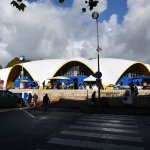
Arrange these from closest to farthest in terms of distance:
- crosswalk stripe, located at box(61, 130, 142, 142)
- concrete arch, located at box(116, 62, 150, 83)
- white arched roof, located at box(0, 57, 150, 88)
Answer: crosswalk stripe, located at box(61, 130, 142, 142) < white arched roof, located at box(0, 57, 150, 88) < concrete arch, located at box(116, 62, 150, 83)

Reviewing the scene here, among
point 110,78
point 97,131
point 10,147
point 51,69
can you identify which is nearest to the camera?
point 10,147

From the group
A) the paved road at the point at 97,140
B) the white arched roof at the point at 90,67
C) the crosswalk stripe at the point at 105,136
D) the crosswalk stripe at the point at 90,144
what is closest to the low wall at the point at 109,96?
the paved road at the point at 97,140

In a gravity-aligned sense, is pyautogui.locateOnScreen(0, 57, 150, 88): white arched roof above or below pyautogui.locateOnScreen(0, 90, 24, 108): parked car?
above

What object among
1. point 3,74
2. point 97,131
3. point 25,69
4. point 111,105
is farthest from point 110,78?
point 97,131

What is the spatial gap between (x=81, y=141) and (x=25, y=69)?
62458mm

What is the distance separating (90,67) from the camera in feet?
211

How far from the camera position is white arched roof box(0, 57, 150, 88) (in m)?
63.6

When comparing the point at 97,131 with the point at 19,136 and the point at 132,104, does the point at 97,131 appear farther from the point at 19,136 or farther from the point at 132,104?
the point at 132,104

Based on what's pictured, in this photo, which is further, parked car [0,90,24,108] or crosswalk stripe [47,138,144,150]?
parked car [0,90,24,108]

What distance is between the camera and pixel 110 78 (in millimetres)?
63188

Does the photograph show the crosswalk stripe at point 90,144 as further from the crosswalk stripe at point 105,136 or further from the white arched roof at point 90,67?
the white arched roof at point 90,67

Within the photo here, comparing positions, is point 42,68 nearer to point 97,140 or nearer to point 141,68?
point 141,68

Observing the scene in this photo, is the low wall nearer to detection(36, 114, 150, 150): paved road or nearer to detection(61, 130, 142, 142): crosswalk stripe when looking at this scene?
detection(36, 114, 150, 150): paved road

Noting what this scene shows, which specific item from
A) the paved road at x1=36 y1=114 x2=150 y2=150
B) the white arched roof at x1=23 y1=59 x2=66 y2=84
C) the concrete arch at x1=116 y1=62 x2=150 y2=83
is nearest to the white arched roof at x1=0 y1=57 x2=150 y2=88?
the white arched roof at x1=23 y1=59 x2=66 y2=84
